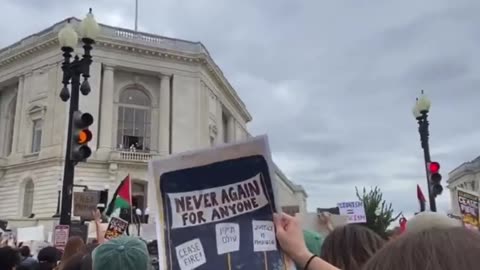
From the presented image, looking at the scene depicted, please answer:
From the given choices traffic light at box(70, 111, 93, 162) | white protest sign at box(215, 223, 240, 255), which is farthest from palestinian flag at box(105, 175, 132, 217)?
white protest sign at box(215, 223, 240, 255)

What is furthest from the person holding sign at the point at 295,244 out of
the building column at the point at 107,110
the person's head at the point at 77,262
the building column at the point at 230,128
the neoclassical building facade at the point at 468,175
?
the neoclassical building facade at the point at 468,175

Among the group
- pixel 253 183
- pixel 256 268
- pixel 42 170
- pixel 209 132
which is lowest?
pixel 256 268

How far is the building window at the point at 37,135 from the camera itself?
38906 millimetres

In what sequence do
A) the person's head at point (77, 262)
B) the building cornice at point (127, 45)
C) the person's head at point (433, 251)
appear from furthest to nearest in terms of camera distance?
the building cornice at point (127, 45) < the person's head at point (77, 262) < the person's head at point (433, 251)

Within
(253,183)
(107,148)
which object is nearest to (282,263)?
(253,183)

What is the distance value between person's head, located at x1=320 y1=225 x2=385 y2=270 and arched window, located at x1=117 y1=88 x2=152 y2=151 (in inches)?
1451

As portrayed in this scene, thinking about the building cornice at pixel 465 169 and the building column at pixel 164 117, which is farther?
the building cornice at pixel 465 169

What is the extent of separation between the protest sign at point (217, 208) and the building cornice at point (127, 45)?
36595mm

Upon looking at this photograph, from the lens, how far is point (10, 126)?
43.3 metres

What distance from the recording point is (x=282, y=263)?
2.43 metres

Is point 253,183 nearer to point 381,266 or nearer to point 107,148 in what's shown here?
point 381,266

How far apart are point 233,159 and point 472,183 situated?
7266 cm

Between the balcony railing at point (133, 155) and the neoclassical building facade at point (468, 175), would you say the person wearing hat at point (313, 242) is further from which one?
the neoclassical building facade at point (468, 175)

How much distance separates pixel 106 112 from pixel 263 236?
120ft
